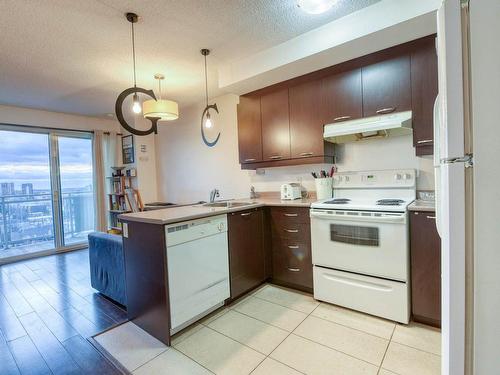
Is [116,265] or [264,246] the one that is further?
[264,246]

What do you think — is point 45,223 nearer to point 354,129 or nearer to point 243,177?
point 243,177

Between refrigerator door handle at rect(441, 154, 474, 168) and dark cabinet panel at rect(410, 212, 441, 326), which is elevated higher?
refrigerator door handle at rect(441, 154, 474, 168)

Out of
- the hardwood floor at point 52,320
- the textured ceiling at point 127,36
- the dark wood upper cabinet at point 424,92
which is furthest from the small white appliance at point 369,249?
the hardwood floor at point 52,320

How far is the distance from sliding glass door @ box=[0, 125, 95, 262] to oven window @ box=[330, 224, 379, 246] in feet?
15.7

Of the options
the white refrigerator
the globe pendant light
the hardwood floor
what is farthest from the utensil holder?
the hardwood floor

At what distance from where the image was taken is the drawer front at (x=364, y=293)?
1963 mm

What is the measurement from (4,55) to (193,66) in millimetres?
1869

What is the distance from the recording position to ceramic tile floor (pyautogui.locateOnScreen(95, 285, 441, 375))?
1.59m

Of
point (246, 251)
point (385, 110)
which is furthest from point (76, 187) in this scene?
point (385, 110)

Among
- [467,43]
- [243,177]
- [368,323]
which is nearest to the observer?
[467,43]

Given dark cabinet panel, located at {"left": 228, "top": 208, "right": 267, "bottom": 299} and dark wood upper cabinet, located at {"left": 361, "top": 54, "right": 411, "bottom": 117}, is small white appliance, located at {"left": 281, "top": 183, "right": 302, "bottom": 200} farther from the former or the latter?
dark wood upper cabinet, located at {"left": 361, "top": 54, "right": 411, "bottom": 117}

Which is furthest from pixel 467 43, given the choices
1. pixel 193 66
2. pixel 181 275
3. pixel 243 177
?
pixel 243 177

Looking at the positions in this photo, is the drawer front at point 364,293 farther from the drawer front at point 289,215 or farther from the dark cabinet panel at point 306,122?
the dark cabinet panel at point 306,122

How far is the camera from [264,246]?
2744 millimetres
